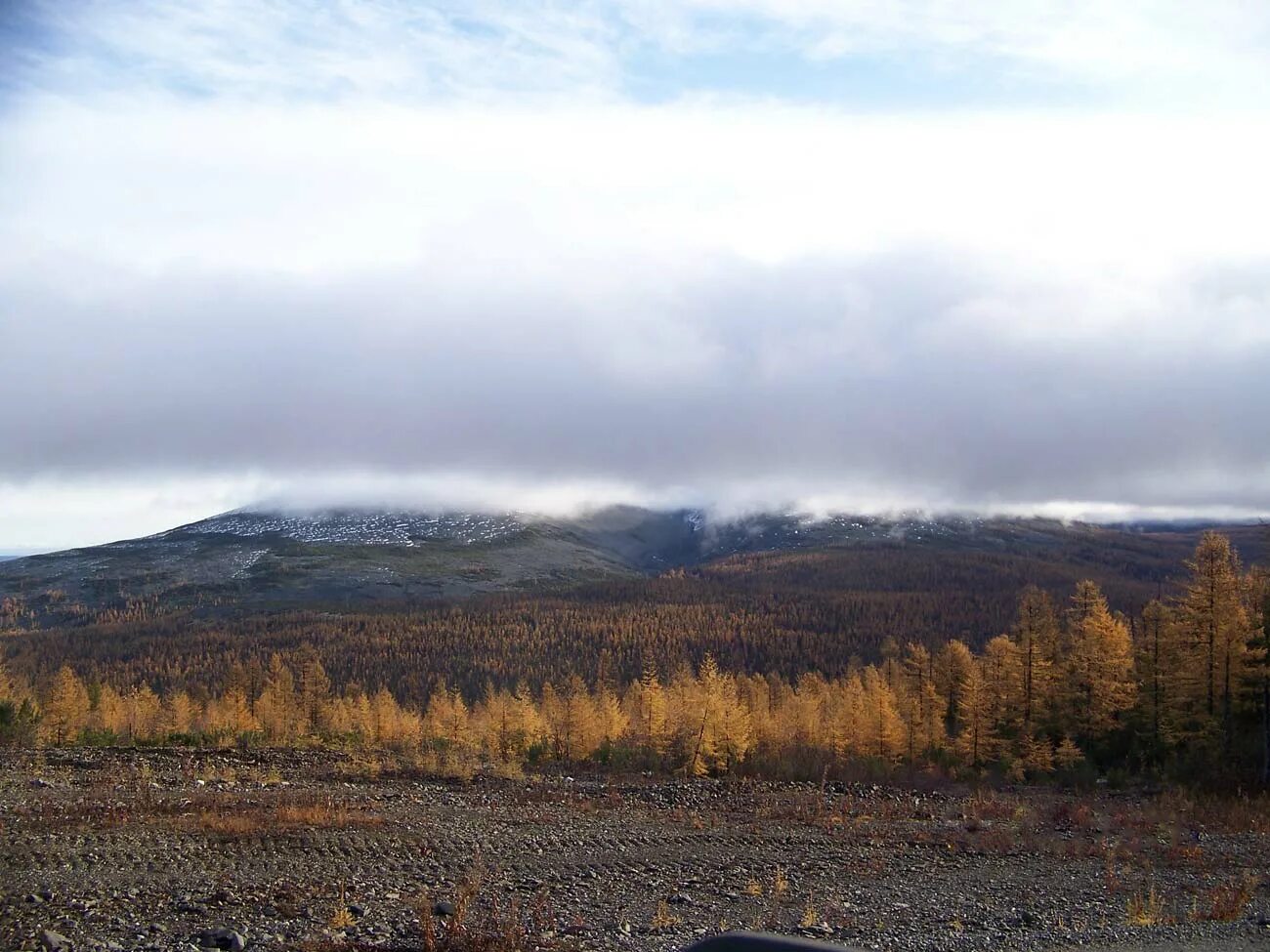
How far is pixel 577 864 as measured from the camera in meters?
21.6

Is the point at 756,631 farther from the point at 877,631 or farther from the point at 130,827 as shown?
the point at 130,827

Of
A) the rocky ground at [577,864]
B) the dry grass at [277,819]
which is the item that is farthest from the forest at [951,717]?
the dry grass at [277,819]

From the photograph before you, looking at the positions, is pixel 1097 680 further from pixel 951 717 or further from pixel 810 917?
pixel 810 917

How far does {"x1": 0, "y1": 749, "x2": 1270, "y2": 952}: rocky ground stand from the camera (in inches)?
624

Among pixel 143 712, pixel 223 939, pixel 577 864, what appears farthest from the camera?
pixel 143 712

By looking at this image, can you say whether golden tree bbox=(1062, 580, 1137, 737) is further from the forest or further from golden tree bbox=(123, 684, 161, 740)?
golden tree bbox=(123, 684, 161, 740)

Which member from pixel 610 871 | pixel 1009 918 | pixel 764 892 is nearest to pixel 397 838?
pixel 610 871

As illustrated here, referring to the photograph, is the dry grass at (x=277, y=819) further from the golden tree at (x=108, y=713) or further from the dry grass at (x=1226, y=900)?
the golden tree at (x=108, y=713)

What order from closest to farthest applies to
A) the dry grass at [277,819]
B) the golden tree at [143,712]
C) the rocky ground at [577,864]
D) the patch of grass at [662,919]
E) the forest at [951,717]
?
1. the rocky ground at [577,864]
2. the patch of grass at [662,919]
3. the dry grass at [277,819]
4. the forest at [951,717]
5. the golden tree at [143,712]

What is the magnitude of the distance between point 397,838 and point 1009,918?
574 inches

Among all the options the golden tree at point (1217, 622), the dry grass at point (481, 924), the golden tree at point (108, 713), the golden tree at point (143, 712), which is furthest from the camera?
the golden tree at point (143, 712)

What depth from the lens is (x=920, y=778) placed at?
4234 centimetres

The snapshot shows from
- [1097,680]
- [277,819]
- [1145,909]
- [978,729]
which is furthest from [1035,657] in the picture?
[277,819]

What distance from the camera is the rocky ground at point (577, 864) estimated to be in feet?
52.0
